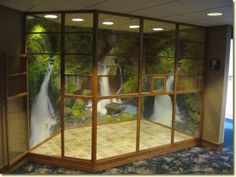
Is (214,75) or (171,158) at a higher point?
(214,75)

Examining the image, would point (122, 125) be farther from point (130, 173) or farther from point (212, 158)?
point (212, 158)

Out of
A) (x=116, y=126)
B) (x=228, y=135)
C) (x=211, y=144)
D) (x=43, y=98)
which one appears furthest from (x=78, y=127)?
(x=228, y=135)

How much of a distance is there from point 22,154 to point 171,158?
2.16m

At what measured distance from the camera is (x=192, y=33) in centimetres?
421

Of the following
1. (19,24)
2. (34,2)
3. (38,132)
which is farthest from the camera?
(38,132)

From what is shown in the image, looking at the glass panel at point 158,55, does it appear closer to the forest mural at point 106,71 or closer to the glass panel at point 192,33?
the forest mural at point 106,71

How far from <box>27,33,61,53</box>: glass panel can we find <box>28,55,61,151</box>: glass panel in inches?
4.0

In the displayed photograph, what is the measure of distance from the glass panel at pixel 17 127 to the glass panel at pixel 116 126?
103cm

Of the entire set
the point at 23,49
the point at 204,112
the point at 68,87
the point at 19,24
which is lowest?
the point at 204,112

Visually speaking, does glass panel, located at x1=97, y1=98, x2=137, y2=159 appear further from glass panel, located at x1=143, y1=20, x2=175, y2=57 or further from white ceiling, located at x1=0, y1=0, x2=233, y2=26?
white ceiling, located at x1=0, y1=0, x2=233, y2=26

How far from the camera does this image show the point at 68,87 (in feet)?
11.1

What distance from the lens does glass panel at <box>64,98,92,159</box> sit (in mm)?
3498

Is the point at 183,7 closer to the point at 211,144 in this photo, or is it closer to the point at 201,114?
the point at 201,114

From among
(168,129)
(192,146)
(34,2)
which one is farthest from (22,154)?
(192,146)
